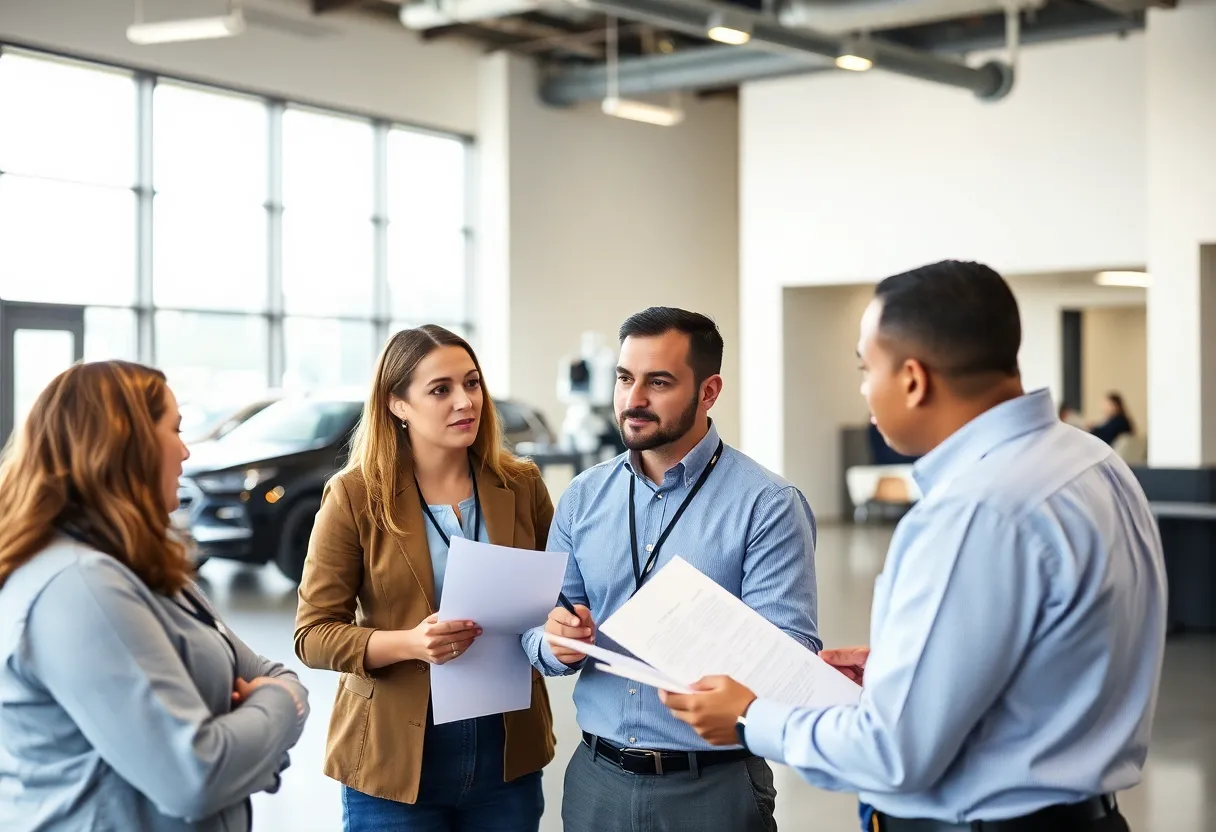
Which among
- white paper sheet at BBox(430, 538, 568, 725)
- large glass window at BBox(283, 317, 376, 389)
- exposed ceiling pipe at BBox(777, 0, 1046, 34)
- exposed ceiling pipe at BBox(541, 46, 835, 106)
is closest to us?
white paper sheet at BBox(430, 538, 568, 725)

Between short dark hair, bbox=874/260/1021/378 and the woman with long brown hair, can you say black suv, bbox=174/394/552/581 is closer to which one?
the woman with long brown hair

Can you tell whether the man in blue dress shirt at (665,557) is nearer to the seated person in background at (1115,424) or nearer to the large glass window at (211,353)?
the large glass window at (211,353)

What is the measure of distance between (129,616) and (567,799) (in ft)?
3.53

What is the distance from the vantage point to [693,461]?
239cm

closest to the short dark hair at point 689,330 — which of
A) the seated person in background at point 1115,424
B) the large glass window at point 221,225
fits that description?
the large glass window at point 221,225

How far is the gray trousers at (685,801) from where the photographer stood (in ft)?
7.45

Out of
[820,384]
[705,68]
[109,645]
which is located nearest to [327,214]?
[705,68]

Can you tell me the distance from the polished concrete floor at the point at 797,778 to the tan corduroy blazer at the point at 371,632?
1.94 meters

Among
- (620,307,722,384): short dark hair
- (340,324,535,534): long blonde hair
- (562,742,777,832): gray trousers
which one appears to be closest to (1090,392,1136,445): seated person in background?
(340,324,535,534): long blonde hair

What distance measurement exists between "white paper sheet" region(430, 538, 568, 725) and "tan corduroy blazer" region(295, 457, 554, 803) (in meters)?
0.11

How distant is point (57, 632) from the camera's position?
161 centimetres

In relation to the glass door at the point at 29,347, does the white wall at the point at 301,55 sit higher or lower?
higher

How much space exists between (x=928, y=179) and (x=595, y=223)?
16.1 feet

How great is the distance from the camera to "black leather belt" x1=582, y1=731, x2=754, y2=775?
2.29 metres
